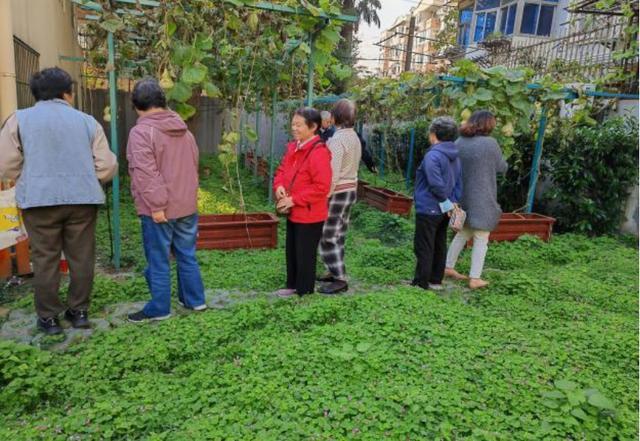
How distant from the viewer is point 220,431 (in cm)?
239

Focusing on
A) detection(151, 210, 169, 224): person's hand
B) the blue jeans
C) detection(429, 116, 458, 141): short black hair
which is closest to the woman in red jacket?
the blue jeans

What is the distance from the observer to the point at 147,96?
137 inches

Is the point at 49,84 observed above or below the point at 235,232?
above

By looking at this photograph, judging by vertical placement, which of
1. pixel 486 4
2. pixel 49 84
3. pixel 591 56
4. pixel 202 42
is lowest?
pixel 49 84

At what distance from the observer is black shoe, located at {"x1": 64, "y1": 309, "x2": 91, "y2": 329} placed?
355 cm

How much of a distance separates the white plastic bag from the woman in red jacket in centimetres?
203

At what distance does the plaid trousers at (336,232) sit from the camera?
15.0 ft

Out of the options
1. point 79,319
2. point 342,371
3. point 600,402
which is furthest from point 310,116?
point 600,402

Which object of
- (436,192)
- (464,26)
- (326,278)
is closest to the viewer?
(436,192)

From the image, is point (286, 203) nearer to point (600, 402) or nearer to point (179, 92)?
point (179, 92)

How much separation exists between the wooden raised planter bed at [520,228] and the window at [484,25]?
51.3 ft

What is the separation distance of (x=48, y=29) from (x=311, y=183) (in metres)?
5.21

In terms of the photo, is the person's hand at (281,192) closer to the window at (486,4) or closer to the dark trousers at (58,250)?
the dark trousers at (58,250)

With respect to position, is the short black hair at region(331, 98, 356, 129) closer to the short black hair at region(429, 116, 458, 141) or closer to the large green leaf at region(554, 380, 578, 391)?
the short black hair at region(429, 116, 458, 141)
